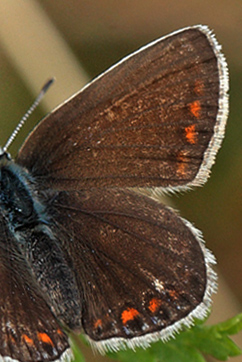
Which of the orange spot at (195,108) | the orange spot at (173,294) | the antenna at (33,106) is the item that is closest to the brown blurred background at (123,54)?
the antenna at (33,106)

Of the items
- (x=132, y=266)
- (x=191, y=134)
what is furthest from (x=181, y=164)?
(x=132, y=266)

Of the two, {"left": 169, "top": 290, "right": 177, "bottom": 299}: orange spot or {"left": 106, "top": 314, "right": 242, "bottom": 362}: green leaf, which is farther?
{"left": 106, "top": 314, "right": 242, "bottom": 362}: green leaf

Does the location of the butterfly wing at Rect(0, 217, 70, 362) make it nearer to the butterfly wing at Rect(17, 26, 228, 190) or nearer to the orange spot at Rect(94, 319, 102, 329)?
the orange spot at Rect(94, 319, 102, 329)

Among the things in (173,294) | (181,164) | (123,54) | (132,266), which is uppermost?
(123,54)

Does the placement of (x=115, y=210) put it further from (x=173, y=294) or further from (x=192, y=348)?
(x=192, y=348)

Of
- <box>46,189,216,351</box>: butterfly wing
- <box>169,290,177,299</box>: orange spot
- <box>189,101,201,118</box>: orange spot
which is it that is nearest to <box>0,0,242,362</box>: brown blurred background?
<box>46,189,216,351</box>: butterfly wing

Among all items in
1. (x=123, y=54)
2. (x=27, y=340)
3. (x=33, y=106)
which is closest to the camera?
(x=27, y=340)

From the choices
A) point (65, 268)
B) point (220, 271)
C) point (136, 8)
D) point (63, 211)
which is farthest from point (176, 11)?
point (65, 268)
